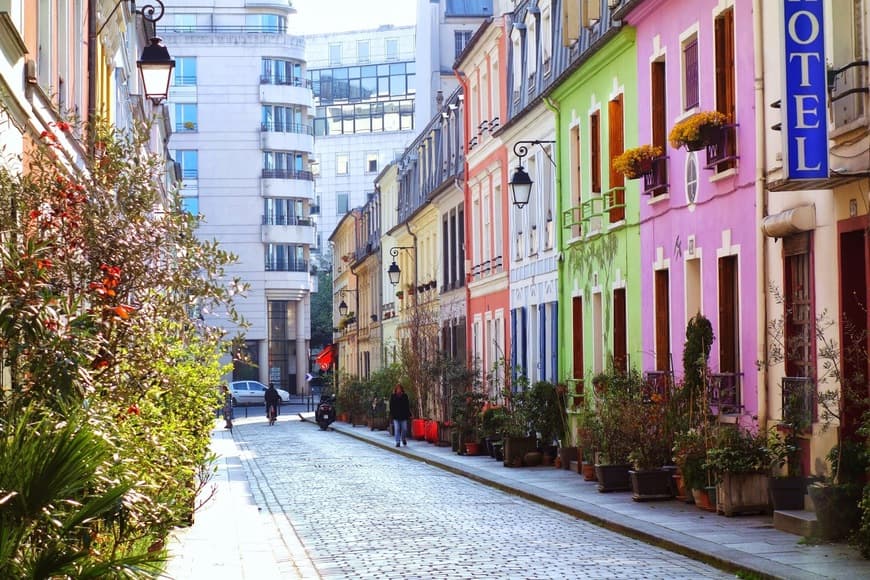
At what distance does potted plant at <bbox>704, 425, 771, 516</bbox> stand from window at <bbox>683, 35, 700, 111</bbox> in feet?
19.8

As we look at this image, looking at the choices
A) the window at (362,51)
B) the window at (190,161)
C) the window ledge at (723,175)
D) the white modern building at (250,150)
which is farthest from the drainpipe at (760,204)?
the window at (362,51)

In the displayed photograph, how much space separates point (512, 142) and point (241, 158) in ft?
186

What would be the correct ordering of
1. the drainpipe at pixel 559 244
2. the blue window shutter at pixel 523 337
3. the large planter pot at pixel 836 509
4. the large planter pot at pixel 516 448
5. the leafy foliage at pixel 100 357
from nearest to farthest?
the leafy foliage at pixel 100 357 → the large planter pot at pixel 836 509 → the large planter pot at pixel 516 448 → the drainpipe at pixel 559 244 → the blue window shutter at pixel 523 337

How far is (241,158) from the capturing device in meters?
90.8

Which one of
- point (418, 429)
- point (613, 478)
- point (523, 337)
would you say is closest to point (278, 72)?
point (418, 429)

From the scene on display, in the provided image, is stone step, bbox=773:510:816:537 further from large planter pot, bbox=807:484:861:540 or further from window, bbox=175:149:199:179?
window, bbox=175:149:199:179

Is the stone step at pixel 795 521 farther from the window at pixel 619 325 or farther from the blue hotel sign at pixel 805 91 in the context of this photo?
the window at pixel 619 325

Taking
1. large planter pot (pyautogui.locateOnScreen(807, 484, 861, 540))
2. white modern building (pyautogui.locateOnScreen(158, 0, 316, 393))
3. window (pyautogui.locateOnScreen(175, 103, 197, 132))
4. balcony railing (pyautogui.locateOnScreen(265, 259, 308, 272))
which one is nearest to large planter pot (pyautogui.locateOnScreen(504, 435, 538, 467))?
large planter pot (pyautogui.locateOnScreen(807, 484, 861, 540))

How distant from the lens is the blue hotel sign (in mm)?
14891

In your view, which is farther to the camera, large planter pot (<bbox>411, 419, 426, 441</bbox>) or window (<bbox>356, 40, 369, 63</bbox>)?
window (<bbox>356, 40, 369, 63</bbox>)

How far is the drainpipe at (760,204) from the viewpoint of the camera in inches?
713

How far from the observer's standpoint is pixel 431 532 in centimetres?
1711

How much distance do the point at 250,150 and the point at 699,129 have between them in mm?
72820

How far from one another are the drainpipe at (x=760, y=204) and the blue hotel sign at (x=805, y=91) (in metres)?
3.10
